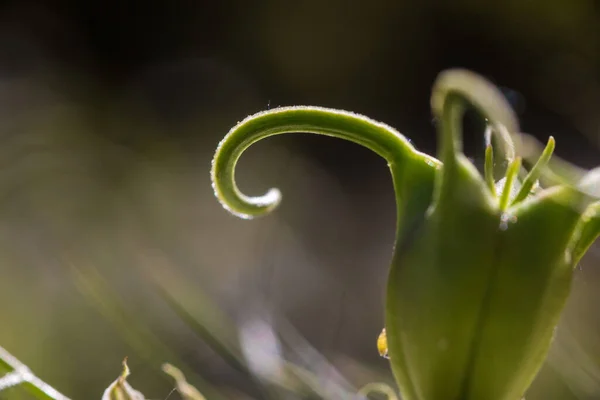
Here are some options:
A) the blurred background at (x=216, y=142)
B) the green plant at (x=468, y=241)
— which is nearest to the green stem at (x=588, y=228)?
the green plant at (x=468, y=241)

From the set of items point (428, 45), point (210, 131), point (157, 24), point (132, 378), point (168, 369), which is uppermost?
point (428, 45)

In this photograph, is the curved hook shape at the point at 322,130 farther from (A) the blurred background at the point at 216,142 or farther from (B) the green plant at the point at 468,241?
(A) the blurred background at the point at 216,142

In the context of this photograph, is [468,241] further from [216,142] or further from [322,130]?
[216,142]

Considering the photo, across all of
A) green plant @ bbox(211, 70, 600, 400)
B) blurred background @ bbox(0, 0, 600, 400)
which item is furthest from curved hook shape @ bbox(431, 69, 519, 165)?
blurred background @ bbox(0, 0, 600, 400)

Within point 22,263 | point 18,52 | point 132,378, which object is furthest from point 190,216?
point 18,52

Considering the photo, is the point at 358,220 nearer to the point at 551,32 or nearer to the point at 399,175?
the point at 551,32
